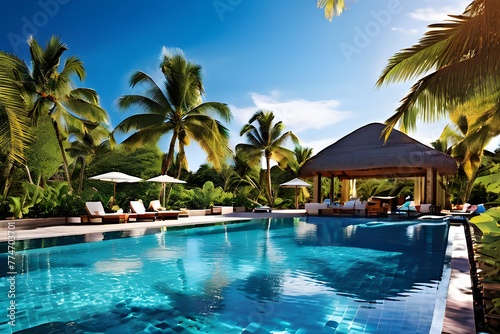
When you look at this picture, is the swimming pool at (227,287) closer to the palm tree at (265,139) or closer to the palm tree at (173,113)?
the palm tree at (173,113)

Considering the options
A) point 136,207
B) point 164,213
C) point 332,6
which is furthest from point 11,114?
point 164,213

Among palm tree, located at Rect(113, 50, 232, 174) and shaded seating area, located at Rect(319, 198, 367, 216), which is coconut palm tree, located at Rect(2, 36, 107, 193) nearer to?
palm tree, located at Rect(113, 50, 232, 174)

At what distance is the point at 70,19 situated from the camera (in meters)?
12.4

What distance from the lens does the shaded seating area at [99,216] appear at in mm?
11773

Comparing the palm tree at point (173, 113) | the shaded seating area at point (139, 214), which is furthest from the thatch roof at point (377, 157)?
the shaded seating area at point (139, 214)

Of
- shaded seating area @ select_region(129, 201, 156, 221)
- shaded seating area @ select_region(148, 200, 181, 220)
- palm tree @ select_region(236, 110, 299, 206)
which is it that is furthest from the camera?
palm tree @ select_region(236, 110, 299, 206)

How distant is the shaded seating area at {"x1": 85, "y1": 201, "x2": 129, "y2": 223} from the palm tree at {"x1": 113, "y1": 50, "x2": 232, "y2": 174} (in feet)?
15.2

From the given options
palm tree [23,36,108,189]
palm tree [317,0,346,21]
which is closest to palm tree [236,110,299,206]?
palm tree [23,36,108,189]

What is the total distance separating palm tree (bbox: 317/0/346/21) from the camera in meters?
7.03

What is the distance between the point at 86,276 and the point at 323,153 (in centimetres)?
1583

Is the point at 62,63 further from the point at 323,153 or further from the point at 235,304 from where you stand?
the point at 235,304

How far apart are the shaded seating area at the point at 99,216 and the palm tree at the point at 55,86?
3.74 metres

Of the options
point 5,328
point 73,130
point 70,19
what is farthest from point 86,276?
point 73,130

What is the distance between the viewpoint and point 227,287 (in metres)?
4.63
